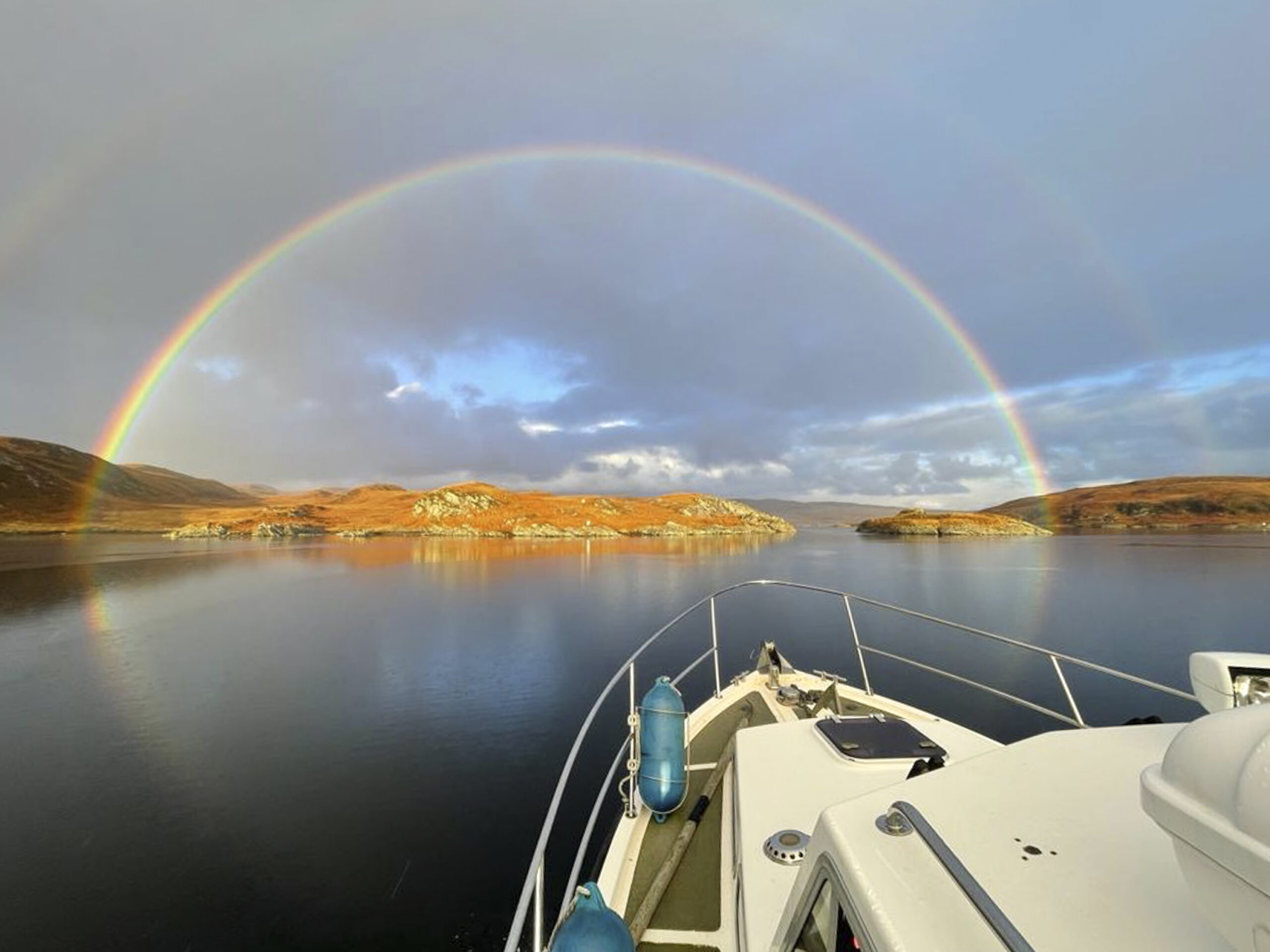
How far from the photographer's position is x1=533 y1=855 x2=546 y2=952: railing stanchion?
3.29 metres

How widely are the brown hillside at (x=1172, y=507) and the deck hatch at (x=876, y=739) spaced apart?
170724 mm

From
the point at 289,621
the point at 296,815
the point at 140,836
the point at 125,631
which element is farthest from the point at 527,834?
the point at 125,631

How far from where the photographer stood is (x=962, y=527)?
129875mm

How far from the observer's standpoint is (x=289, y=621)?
30.5 metres

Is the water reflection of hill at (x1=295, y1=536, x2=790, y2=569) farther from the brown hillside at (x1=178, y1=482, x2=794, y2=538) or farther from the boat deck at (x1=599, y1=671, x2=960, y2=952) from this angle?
the boat deck at (x1=599, y1=671, x2=960, y2=952)

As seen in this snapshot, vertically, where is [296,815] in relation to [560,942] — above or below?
below

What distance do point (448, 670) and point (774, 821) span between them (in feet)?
60.8

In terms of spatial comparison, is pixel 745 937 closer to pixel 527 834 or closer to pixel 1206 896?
pixel 1206 896

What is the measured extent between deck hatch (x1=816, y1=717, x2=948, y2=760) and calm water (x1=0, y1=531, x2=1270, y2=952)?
18.7 feet

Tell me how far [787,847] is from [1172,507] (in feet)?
635

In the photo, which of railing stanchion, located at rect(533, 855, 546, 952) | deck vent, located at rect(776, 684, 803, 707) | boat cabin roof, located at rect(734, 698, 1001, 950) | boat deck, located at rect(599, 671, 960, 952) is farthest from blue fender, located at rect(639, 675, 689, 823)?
deck vent, located at rect(776, 684, 803, 707)

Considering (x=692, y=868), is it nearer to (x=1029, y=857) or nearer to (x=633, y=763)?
(x=633, y=763)

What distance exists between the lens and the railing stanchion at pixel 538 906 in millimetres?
3291

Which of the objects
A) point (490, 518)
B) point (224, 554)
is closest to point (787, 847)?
point (224, 554)
